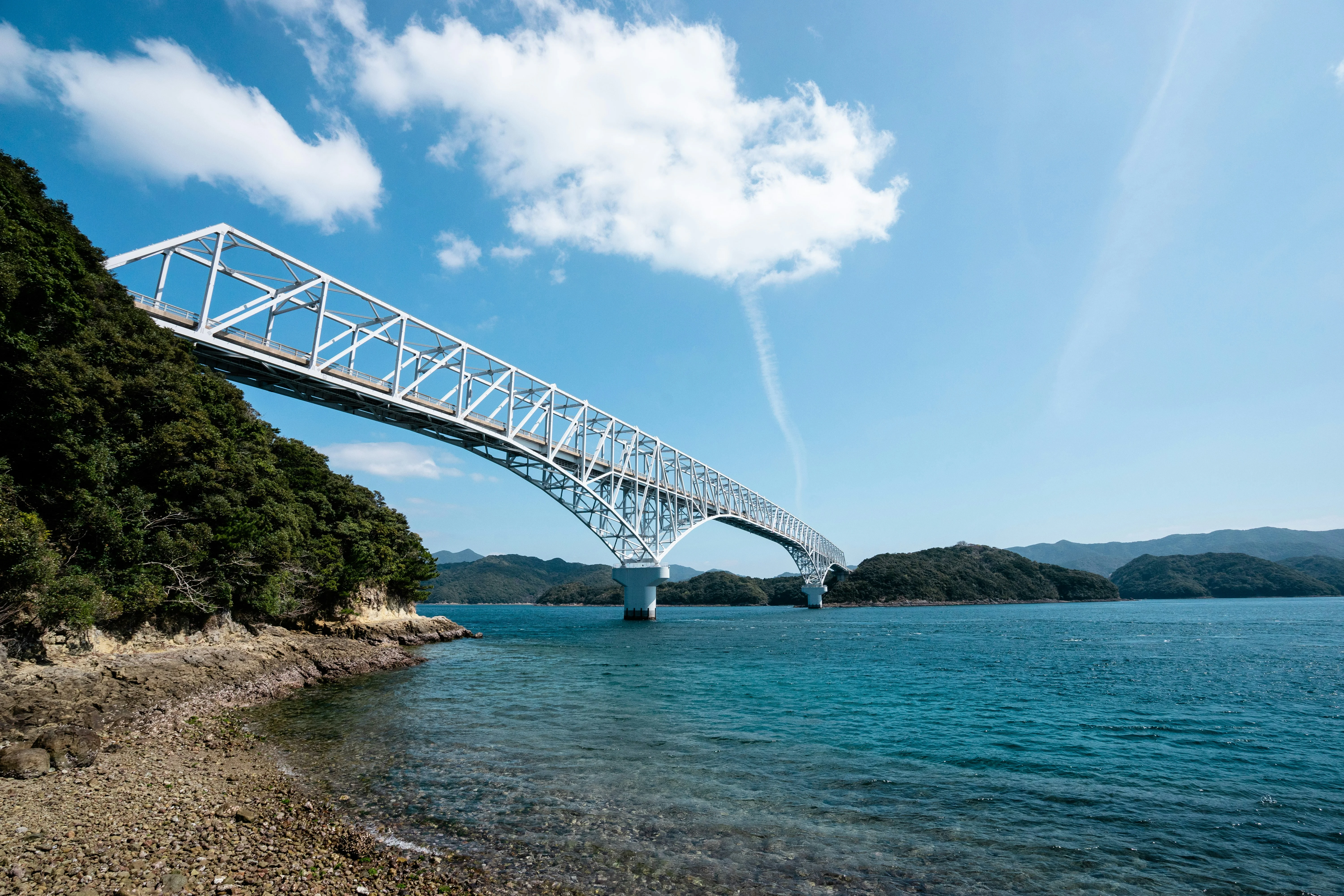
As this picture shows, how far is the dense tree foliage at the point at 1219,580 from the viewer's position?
128250 mm

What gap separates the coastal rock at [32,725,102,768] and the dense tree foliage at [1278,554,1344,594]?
645ft

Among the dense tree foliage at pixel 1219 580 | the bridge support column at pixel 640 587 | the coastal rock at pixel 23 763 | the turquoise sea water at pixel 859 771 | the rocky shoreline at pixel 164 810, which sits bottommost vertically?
the turquoise sea water at pixel 859 771

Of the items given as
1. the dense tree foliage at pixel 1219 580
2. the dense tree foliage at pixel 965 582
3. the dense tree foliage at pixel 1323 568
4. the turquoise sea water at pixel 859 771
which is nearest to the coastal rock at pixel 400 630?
the turquoise sea water at pixel 859 771

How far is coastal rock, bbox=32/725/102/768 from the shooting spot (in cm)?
924

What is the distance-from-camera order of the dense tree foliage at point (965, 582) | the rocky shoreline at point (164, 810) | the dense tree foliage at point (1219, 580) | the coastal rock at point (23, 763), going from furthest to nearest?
the dense tree foliage at point (1219, 580) → the dense tree foliage at point (965, 582) → the coastal rock at point (23, 763) → the rocky shoreline at point (164, 810)

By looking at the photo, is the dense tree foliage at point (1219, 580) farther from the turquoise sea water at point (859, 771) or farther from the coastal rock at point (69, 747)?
the coastal rock at point (69, 747)

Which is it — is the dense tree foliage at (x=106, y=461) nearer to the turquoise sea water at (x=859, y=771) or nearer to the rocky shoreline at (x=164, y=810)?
the rocky shoreline at (x=164, y=810)

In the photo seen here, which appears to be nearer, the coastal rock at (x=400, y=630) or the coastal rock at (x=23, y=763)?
the coastal rock at (x=23, y=763)

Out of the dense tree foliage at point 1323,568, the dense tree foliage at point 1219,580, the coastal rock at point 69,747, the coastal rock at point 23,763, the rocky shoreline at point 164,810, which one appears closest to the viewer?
the rocky shoreline at point 164,810

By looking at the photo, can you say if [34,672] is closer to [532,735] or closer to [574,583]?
[532,735]

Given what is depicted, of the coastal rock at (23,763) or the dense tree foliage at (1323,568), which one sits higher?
the dense tree foliage at (1323,568)

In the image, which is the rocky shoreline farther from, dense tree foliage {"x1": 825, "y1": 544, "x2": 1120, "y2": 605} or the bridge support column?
dense tree foliage {"x1": 825, "y1": 544, "x2": 1120, "y2": 605}

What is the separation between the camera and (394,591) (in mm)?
35875

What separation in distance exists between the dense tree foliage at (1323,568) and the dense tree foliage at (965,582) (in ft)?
165
